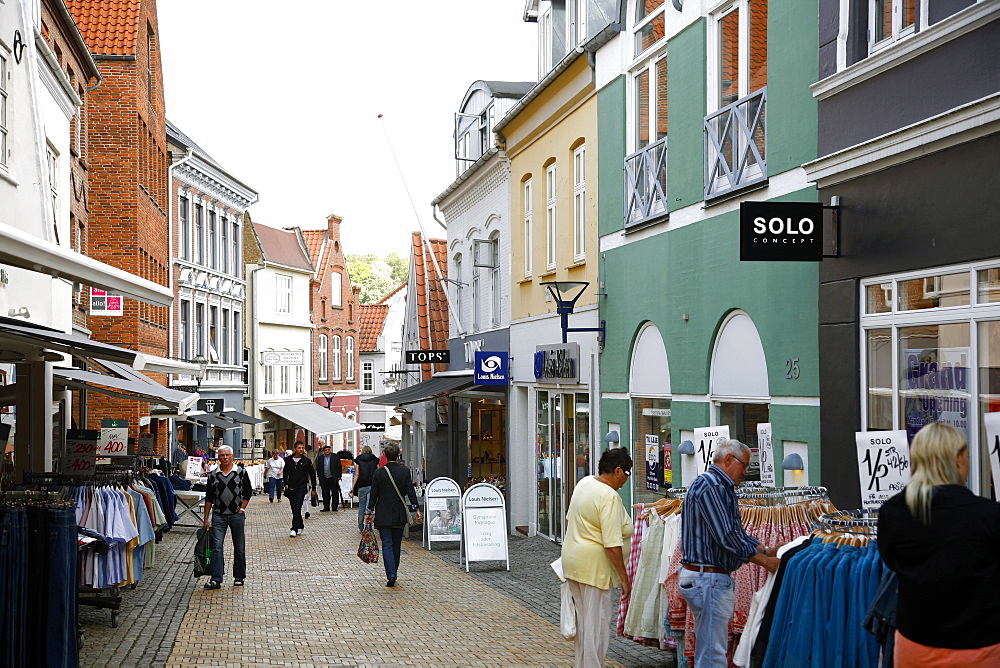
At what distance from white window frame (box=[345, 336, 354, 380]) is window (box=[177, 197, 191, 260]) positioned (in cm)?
2436

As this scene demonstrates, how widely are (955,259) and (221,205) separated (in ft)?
126

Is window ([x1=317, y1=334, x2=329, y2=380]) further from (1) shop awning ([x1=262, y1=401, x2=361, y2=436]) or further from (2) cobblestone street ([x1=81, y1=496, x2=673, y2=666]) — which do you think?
(2) cobblestone street ([x1=81, y1=496, x2=673, y2=666])

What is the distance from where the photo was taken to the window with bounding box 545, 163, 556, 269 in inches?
741

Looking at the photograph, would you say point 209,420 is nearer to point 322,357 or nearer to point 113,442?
point 113,442

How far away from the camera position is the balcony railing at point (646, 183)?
1391cm

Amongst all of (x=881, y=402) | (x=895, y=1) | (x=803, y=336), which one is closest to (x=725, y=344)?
(x=803, y=336)

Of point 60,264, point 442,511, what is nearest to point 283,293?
point 442,511

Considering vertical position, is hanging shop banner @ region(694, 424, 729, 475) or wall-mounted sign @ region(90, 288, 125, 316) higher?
wall-mounted sign @ region(90, 288, 125, 316)

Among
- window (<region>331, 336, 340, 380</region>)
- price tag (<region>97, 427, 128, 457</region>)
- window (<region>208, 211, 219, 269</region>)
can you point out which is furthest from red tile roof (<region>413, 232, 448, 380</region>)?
window (<region>331, 336, 340, 380</region>)

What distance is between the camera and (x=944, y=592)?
486cm

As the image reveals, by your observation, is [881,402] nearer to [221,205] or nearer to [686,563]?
[686,563]

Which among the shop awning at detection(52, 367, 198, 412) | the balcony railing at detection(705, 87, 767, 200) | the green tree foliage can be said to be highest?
the green tree foliage

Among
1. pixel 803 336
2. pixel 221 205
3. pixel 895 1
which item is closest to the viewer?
pixel 895 1

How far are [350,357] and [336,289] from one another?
4.56 m
